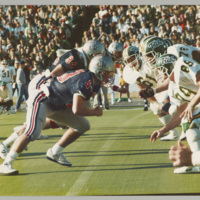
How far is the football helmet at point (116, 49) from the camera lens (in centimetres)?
437

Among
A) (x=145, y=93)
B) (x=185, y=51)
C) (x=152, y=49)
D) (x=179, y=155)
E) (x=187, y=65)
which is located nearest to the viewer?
(x=179, y=155)

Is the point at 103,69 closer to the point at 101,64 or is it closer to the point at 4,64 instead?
the point at 101,64

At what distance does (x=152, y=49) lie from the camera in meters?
3.64

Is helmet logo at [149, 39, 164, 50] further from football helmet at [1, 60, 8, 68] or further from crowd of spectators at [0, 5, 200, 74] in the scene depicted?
football helmet at [1, 60, 8, 68]

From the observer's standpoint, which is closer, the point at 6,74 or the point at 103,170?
the point at 103,170

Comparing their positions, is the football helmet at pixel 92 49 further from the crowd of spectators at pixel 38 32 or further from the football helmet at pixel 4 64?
the football helmet at pixel 4 64

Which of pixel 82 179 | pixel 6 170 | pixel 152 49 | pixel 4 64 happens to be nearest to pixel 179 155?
pixel 82 179

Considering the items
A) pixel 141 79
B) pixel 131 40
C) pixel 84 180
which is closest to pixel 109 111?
pixel 131 40

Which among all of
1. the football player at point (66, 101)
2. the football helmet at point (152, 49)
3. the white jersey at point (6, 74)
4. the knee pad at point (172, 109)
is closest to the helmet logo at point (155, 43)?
the football helmet at point (152, 49)

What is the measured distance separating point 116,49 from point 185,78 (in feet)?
6.31

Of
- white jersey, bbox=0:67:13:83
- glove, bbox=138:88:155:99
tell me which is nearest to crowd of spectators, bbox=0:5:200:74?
white jersey, bbox=0:67:13:83

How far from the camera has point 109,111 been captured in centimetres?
588

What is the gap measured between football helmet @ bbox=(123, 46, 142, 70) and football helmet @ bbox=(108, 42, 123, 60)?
1.63ft

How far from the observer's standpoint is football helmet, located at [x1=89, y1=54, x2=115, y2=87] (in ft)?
9.57
